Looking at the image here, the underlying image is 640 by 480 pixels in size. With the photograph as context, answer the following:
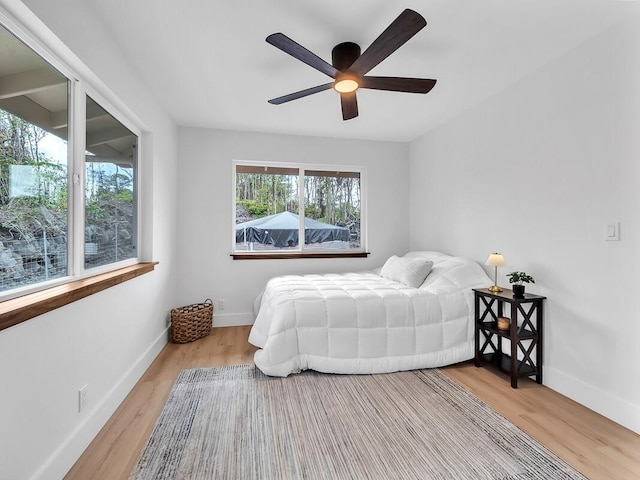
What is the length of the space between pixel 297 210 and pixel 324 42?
238 cm

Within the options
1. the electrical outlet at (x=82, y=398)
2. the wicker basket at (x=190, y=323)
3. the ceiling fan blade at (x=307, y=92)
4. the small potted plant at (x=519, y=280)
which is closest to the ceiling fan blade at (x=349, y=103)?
the ceiling fan blade at (x=307, y=92)

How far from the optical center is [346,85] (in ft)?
7.10

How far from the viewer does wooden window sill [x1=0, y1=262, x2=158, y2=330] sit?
115 cm

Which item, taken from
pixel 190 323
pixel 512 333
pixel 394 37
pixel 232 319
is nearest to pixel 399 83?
pixel 394 37

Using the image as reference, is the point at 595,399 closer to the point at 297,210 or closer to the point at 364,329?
the point at 364,329

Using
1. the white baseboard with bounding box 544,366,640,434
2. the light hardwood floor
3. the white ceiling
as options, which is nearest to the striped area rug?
the light hardwood floor

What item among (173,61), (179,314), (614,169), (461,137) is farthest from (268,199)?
(614,169)

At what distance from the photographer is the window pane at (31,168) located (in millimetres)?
1293

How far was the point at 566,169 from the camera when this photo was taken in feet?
7.65

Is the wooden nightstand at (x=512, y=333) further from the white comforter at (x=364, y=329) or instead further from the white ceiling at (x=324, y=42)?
the white ceiling at (x=324, y=42)

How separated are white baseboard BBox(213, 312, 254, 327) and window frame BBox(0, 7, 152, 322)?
168 centimetres

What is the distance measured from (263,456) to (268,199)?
3063mm

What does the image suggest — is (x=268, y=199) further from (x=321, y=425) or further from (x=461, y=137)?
(x=321, y=425)

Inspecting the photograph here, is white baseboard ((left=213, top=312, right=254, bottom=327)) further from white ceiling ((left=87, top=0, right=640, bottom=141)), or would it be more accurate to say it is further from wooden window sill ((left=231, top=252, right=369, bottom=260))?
white ceiling ((left=87, top=0, right=640, bottom=141))
